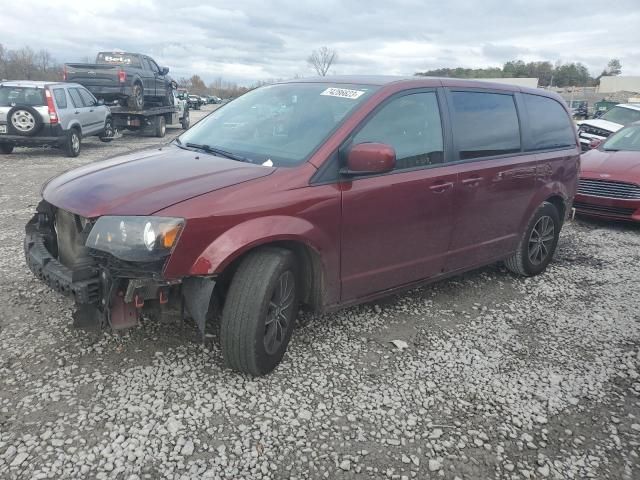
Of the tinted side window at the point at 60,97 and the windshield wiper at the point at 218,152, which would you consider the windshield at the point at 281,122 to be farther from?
the tinted side window at the point at 60,97

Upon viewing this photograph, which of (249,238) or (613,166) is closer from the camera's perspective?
(249,238)

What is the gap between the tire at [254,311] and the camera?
2.82m

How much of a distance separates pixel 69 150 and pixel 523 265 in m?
10.9

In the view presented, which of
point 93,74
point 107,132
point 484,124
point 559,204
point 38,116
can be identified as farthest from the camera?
point 93,74

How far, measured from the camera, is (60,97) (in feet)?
39.0

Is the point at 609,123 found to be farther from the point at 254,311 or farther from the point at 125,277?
the point at 125,277

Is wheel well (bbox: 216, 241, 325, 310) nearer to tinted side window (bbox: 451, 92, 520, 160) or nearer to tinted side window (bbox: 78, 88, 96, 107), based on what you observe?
tinted side window (bbox: 451, 92, 520, 160)

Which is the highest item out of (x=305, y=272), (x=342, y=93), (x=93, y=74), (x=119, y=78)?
(x=93, y=74)

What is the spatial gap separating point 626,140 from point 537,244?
4475mm

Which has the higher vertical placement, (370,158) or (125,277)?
(370,158)

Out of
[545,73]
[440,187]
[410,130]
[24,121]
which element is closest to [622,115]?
[440,187]

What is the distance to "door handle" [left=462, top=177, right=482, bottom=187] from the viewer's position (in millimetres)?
3865

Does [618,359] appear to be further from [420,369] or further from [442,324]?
[420,369]

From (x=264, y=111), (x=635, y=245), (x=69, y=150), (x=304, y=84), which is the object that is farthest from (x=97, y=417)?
(x=69, y=150)
